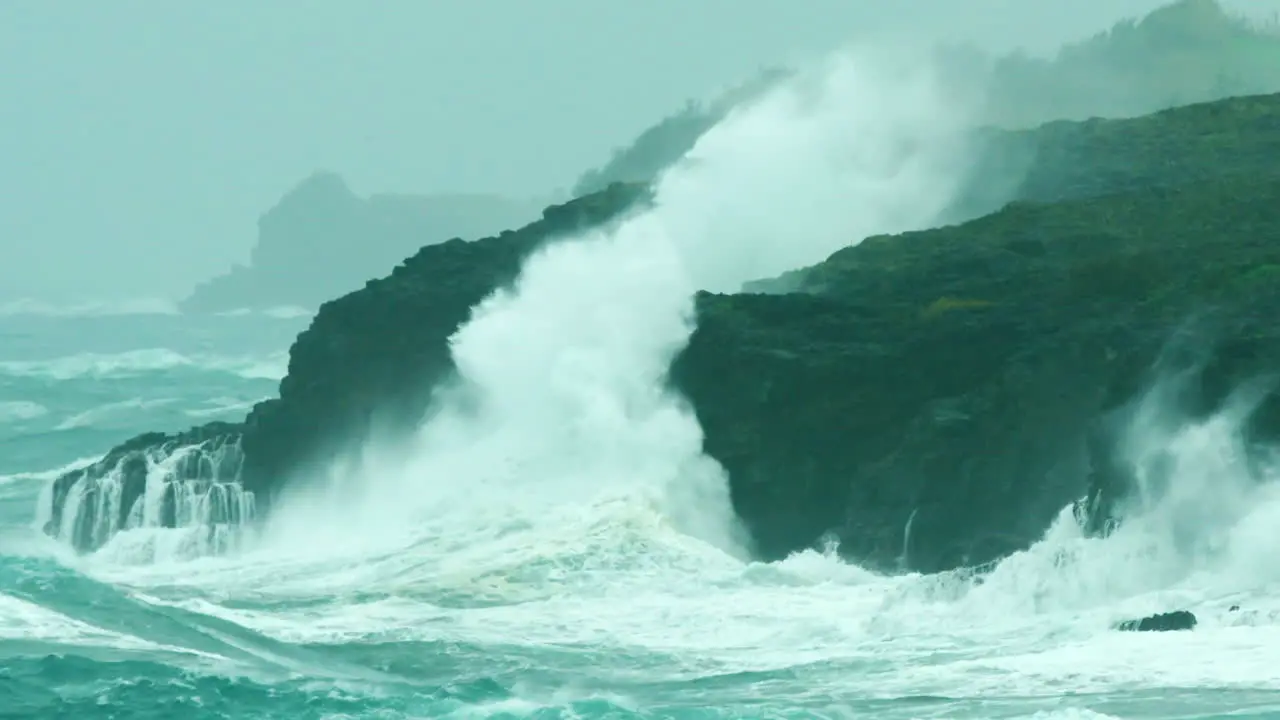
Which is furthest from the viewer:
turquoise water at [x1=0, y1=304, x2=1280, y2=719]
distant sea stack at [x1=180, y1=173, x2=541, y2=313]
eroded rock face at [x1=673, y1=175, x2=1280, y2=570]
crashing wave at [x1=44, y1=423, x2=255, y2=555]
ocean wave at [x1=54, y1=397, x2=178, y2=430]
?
distant sea stack at [x1=180, y1=173, x2=541, y2=313]

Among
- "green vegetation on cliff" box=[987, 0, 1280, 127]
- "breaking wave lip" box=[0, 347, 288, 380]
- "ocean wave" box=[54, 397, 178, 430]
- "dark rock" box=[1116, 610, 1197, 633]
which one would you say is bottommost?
"dark rock" box=[1116, 610, 1197, 633]

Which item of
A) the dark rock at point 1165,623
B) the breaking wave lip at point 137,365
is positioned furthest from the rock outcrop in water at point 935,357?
the breaking wave lip at point 137,365

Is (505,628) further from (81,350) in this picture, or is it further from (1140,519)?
(81,350)

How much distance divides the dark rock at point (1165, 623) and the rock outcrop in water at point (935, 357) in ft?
16.2

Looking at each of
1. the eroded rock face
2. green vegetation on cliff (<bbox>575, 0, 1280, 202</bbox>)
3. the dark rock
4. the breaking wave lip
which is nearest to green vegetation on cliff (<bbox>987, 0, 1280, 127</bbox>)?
green vegetation on cliff (<bbox>575, 0, 1280, 202</bbox>)

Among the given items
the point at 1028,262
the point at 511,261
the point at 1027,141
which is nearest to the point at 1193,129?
the point at 1027,141

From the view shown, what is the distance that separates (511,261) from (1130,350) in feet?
62.8

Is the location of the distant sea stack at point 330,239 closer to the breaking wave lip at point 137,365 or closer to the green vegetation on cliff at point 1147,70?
the breaking wave lip at point 137,365

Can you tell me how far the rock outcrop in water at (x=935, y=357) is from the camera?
4534 centimetres

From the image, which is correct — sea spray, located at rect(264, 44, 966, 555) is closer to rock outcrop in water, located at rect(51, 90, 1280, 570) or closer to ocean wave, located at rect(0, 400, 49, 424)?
rock outcrop in water, located at rect(51, 90, 1280, 570)

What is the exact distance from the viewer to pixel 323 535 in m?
54.0

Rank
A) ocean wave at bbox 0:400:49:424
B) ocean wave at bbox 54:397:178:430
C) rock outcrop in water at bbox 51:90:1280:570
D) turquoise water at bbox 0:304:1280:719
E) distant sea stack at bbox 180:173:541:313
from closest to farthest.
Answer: turquoise water at bbox 0:304:1280:719, rock outcrop in water at bbox 51:90:1280:570, ocean wave at bbox 54:397:178:430, ocean wave at bbox 0:400:49:424, distant sea stack at bbox 180:173:541:313

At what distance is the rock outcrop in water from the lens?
45344mm

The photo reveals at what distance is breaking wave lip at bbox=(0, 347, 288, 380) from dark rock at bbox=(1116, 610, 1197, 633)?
77129 millimetres
